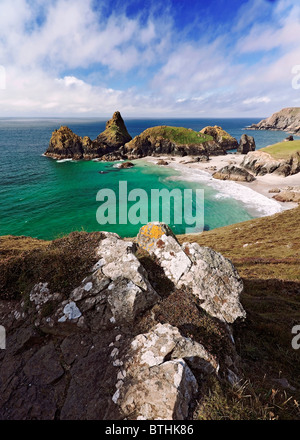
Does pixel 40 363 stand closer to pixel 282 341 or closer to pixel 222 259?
pixel 222 259

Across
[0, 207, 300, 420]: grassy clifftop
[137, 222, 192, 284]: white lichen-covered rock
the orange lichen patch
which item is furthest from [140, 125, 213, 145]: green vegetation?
[137, 222, 192, 284]: white lichen-covered rock

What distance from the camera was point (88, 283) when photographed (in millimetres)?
7637

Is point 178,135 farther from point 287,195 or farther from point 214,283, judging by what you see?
point 214,283

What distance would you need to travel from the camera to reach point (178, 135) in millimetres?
121375

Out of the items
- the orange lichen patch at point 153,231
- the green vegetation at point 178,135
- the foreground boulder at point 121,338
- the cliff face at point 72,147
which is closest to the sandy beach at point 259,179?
the green vegetation at point 178,135

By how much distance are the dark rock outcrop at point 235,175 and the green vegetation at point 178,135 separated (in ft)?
173

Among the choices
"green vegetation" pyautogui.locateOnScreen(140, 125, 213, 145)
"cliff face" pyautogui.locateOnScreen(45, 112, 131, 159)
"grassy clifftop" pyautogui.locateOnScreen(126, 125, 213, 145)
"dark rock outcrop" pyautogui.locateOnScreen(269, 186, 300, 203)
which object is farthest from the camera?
"green vegetation" pyautogui.locateOnScreen(140, 125, 213, 145)

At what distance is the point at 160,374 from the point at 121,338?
70.6 inches

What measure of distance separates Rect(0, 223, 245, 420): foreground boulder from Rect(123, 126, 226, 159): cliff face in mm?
110552

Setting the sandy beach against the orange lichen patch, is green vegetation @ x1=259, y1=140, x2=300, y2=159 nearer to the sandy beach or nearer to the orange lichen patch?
the sandy beach

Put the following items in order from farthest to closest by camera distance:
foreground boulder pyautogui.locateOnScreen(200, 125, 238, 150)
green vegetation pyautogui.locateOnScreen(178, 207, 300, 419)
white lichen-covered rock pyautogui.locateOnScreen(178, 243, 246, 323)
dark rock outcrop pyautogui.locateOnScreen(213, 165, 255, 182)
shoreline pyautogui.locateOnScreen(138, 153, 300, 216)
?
foreground boulder pyautogui.locateOnScreen(200, 125, 238, 150) → dark rock outcrop pyautogui.locateOnScreen(213, 165, 255, 182) → shoreline pyautogui.locateOnScreen(138, 153, 300, 216) → white lichen-covered rock pyautogui.locateOnScreen(178, 243, 246, 323) → green vegetation pyautogui.locateOnScreen(178, 207, 300, 419)

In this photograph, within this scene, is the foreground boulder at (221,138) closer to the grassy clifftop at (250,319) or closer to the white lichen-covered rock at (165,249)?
the grassy clifftop at (250,319)

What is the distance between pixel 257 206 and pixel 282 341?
47.2 metres

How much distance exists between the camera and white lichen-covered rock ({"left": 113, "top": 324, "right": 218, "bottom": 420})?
444cm
